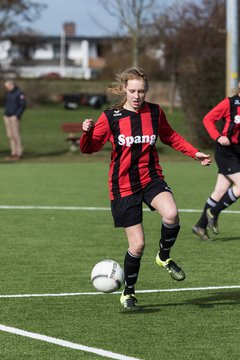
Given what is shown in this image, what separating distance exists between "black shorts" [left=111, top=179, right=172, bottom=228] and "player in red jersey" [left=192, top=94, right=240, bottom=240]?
10.9ft

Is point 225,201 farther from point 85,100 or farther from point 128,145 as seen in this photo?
→ point 85,100

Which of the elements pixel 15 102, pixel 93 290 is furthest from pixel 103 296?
pixel 15 102

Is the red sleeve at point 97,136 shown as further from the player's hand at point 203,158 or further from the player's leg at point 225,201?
the player's leg at point 225,201

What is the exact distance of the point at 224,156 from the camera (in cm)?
1246

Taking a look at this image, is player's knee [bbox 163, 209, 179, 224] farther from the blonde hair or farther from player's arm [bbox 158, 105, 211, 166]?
the blonde hair

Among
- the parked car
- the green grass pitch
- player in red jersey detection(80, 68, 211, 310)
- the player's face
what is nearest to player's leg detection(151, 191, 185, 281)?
player in red jersey detection(80, 68, 211, 310)

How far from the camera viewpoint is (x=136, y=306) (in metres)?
8.38

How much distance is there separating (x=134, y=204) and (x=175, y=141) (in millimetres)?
745

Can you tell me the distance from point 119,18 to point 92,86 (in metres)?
28.0

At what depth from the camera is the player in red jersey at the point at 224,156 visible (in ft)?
39.2

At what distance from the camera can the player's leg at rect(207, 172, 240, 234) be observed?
41.2ft

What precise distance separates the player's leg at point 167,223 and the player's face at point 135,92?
0.80 m

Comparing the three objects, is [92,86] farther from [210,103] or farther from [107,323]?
[107,323]

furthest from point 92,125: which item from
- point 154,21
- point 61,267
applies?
point 154,21
